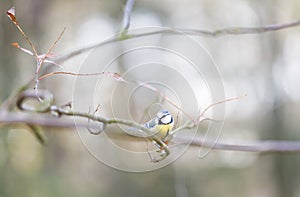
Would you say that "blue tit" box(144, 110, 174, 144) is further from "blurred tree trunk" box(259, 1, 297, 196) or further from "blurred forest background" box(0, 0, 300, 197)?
"blurred tree trunk" box(259, 1, 297, 196)

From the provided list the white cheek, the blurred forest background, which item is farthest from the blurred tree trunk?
the white cheek

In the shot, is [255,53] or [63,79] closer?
[63,79]

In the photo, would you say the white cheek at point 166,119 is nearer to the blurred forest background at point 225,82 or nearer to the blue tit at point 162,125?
the blue tit at point 162,125

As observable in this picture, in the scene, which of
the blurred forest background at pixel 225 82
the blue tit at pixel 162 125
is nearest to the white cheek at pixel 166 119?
the blue tit at pixel 162 125

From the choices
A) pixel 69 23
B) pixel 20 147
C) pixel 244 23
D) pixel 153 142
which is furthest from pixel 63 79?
pixel 153 142

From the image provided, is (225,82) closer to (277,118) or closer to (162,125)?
(277,118)

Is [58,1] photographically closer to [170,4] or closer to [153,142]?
[170,4]

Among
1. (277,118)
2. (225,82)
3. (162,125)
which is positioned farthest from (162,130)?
(277,118)
